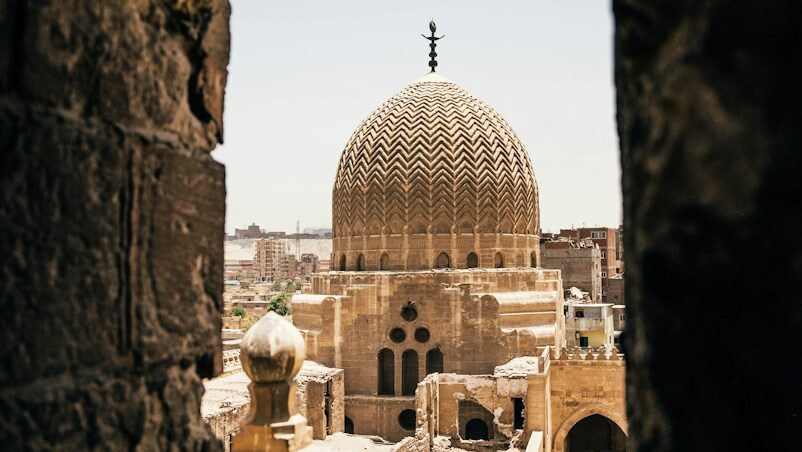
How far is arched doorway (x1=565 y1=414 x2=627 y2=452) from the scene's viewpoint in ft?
53.7

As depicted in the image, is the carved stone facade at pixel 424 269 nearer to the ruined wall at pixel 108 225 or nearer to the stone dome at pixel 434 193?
the stone dome at pixel 434 193

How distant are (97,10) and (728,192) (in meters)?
1.27

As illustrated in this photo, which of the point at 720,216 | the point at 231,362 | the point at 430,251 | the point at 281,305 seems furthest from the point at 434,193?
Result: the point at 281,305

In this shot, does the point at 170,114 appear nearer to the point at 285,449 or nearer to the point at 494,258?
the point at 285,449

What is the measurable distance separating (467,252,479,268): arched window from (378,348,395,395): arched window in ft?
8.70

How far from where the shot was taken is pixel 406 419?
1658 centimetres

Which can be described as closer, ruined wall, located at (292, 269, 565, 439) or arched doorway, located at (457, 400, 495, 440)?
arched doorway, located at (457, 400, 495, 440)

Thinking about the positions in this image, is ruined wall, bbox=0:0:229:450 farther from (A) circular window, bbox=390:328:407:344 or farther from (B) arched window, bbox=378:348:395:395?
(B) arched window, bbox=378:348:395:395

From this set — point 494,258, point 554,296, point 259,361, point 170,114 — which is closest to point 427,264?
point 494,258

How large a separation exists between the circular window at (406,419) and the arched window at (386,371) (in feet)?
2.11

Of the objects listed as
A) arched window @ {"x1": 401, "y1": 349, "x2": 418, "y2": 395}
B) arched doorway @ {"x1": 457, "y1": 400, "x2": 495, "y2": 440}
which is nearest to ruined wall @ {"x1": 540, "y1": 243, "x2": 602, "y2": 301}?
arched window @ {"x1": 401, "y1": 349, "x2": 418, "y2": 395}

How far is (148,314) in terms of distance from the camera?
1615mm

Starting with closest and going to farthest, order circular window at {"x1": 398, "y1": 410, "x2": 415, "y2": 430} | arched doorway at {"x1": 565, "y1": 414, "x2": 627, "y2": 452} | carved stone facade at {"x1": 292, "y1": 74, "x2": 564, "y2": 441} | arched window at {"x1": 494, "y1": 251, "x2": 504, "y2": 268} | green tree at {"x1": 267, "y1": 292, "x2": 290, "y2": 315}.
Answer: arched doorway at {"x1": 565, "y1": 414, "x2": 627, "y2": 452} < circular window at {"x1": 398, "y1": 410, "x2": 415, "y2": 430} < carved stone facade at {"x1": 292, "y1": 74, "x2": 564, "y2": 441} < arched window at {"x1": 494, "y1": 251, "x2": 504, "y2": 268} < green tree at {"x1": 267, "y1": 292, "x2": 290, "y2": 315}

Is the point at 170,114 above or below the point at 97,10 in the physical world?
below
